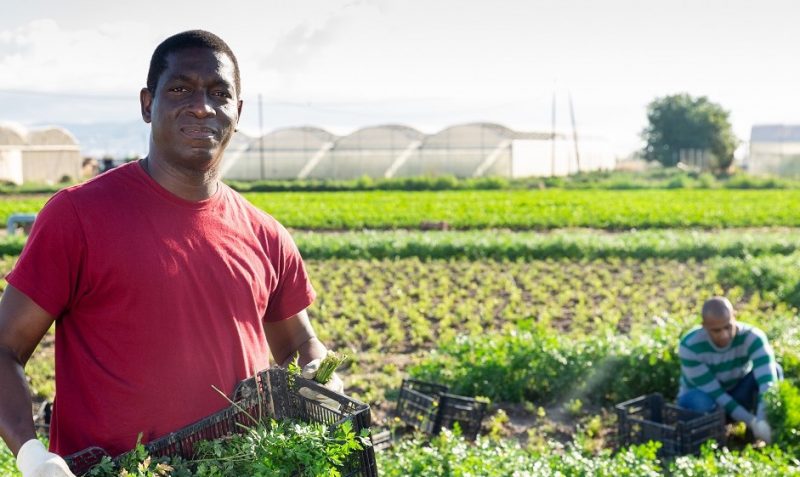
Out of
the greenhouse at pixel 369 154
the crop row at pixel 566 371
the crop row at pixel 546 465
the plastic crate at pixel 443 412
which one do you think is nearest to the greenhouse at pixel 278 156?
the greenhouse at pixel 369 154

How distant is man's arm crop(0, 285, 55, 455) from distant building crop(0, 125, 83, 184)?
41821mm

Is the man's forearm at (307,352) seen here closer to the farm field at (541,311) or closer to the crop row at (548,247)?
the farm field at (541,311)

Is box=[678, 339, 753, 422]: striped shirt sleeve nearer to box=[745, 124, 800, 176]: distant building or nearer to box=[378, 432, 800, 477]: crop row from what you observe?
box=[378, 432, 800, 477]: crop row

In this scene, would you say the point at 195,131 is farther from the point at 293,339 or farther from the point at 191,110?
the point at 293,339

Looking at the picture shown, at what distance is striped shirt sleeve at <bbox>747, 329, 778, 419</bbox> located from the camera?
597 cm

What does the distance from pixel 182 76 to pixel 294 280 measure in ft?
2.39

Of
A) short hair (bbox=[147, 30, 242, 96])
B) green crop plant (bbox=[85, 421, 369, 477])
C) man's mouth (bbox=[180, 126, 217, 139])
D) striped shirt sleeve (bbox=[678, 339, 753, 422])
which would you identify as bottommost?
striped shirt sleeve (bbox=[678, 339, 753, 422])

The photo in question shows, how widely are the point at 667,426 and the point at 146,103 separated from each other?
4209mm

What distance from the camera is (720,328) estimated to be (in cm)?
603

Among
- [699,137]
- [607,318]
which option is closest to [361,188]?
[607,318]

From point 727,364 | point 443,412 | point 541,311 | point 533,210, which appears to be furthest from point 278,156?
point 727,364

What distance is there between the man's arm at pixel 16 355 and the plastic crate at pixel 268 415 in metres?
0.15

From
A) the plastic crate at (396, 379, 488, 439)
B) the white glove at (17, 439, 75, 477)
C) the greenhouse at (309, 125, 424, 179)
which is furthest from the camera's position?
the greenhouse at (309, 125, 424, 179)

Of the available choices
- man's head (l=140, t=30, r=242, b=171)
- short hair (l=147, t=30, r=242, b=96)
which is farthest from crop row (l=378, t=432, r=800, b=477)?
short hair (l=147, t=30, r=242, b=96)
